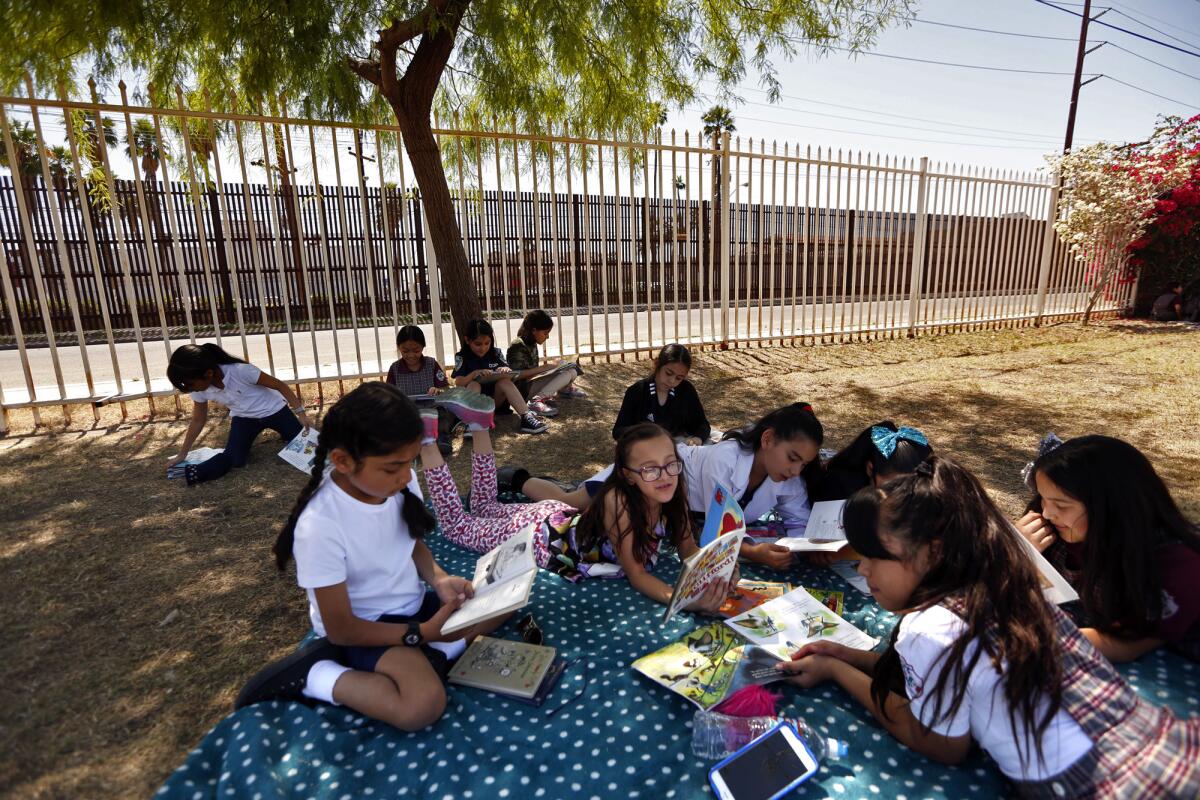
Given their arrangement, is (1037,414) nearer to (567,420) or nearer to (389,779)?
(567,420)

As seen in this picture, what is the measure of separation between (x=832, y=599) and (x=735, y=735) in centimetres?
95

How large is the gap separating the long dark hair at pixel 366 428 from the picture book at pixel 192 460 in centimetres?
292

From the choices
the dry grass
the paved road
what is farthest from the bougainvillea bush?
the dry grass

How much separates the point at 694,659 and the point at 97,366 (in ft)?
34.7

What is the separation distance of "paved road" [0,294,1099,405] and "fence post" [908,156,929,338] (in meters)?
0.17

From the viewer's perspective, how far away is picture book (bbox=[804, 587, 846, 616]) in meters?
2.63

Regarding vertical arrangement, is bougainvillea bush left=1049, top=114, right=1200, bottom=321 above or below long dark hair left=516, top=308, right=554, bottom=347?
above

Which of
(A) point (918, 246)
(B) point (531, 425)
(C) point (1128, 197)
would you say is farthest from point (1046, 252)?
(B) point (531, 425)

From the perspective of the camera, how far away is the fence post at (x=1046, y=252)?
11641mm

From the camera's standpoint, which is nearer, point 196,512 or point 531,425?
point 196,512

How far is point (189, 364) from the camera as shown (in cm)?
445

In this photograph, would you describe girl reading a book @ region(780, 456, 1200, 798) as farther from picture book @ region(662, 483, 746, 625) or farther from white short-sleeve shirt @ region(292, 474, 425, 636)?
white short-sleeve shirt @ region(292, 474, 425, 636)

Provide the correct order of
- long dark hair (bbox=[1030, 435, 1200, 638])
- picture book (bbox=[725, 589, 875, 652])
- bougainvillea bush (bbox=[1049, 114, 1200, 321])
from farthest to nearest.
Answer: bougainvillea bush (bbox=[1049, 114, 1200, 321]), picture book (bbox=[725, 589, 875, 652]), long dark hair (bbox=[1030, 435, 1200, 638])

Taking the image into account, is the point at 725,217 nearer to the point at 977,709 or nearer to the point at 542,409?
the point at 542,409
